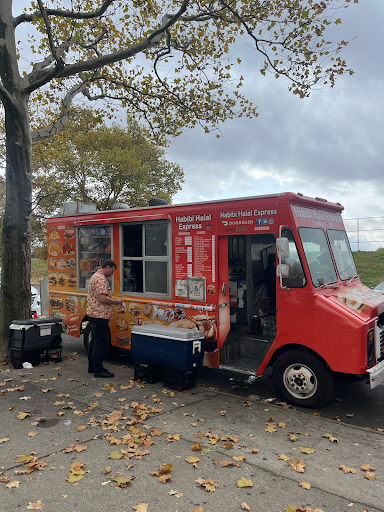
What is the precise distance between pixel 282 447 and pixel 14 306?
5.89 metres

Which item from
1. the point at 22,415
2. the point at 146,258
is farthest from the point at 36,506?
the point at 146,258

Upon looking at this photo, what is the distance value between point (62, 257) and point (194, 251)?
3.71 meters

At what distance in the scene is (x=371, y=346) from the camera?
5371mm

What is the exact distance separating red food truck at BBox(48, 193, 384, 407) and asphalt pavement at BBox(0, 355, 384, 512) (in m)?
0.77

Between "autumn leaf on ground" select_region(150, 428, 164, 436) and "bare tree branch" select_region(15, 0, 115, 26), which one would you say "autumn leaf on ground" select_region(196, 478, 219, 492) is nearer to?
"autumn leaf on ground" select_region(150, 428, 164, 436)

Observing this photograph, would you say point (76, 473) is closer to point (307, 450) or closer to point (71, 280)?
point (307, 450)

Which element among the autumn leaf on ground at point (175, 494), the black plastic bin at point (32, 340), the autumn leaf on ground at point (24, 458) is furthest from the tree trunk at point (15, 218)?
the autumn leaf on ground at point (175, 494)

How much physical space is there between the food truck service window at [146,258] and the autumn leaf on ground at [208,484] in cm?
372

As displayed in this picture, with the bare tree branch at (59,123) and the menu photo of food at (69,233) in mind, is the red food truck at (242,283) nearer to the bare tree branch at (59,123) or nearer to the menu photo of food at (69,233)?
the menu photo of food at (69,233)

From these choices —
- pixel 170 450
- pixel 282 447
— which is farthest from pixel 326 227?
pixel 170 450

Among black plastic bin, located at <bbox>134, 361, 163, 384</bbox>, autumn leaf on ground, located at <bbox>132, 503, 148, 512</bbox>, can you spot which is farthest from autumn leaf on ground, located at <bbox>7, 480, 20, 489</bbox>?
black plastic bin, located at <bbox>134, 361, 163, 384</bbox>

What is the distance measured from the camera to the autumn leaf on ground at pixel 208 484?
3599 mm

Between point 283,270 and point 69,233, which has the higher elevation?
point 69,233

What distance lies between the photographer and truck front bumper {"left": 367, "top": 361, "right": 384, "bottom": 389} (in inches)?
201
